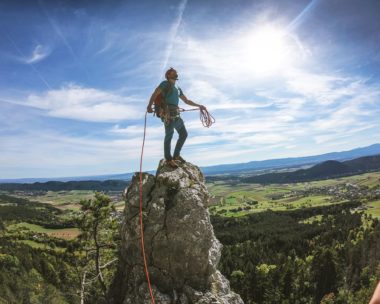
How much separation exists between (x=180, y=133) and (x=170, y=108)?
1.29m

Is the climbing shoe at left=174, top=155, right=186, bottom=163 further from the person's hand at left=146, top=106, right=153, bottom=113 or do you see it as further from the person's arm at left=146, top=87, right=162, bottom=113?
the person's arm at left=146, top=87, right=162, bottom=113

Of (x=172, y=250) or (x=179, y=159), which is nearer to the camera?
(x=172, y=250)

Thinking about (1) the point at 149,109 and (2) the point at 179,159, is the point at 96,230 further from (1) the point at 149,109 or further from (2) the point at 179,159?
(1) the point at 149,109

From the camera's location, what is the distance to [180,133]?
16.7 meters

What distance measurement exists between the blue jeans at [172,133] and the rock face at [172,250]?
5.16ft

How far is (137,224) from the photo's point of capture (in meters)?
14.8

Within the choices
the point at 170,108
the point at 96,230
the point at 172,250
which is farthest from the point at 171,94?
the point at 96,230

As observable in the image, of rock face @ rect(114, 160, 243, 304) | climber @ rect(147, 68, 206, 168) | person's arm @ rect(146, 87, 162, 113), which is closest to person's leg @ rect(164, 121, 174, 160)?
climber @ rect(147, 68, 206, 168)

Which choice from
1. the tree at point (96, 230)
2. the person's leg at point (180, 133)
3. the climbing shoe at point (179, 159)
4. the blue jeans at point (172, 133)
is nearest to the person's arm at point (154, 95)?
the blue jeans at point (172, 133)

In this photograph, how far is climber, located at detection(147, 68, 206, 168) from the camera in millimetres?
15781

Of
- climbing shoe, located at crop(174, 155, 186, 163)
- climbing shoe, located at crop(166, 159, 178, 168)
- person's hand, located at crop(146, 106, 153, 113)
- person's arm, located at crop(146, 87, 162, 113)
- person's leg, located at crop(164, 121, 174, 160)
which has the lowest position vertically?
climbing shoe, located at crop(166, 159, 178, 168)

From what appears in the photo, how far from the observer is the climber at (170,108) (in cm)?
1578

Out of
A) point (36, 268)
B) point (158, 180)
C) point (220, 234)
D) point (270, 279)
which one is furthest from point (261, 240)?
point (158, 180)

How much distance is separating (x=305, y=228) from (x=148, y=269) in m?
195
